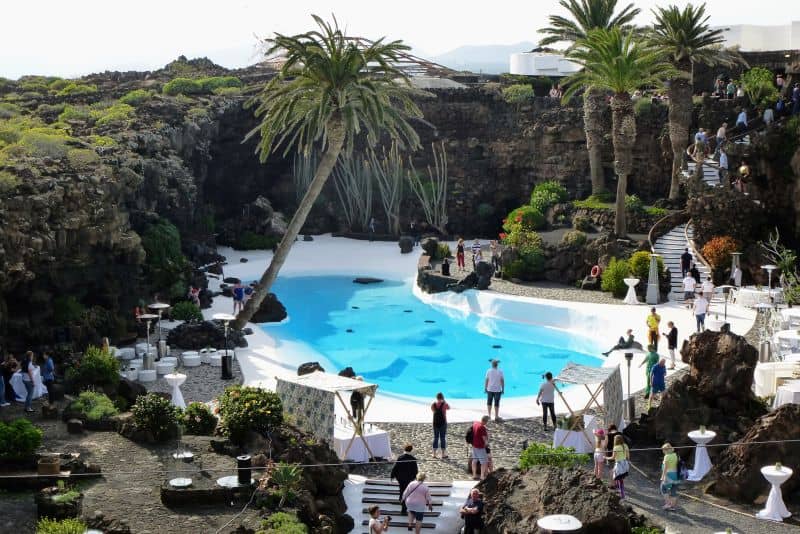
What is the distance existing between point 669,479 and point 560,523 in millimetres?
3831

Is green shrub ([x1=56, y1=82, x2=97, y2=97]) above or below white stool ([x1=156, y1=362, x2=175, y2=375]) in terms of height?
above

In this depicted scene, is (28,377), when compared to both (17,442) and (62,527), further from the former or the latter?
(62,527)

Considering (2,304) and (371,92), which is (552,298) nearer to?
(371,92)

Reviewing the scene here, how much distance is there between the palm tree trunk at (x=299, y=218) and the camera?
2875cm

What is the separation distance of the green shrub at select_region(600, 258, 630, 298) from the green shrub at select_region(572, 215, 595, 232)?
13.8 feet

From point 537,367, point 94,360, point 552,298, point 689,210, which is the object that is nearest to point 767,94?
point 689,210

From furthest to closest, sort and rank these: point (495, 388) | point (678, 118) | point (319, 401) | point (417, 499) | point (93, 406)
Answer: point (678, 118), point (495, 388), point (93, 406), point (319, 401), point (417, 499)

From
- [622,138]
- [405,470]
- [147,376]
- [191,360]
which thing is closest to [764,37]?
[622,138]

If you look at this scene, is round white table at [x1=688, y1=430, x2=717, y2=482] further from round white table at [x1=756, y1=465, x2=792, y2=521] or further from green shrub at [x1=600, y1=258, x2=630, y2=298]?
green shrub at [x1=600, y1=258, x2=630, y2=298]

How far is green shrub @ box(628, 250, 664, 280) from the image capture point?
34250 millimetres

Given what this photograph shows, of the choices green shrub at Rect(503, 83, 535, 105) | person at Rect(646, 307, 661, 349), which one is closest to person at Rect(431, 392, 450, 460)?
person at Rect(646, 307, 661, 349)

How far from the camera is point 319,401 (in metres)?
21.0

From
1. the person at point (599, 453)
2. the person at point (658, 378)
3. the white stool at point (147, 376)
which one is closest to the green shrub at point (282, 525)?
the person at point (599, 453)

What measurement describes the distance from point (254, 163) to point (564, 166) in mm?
12769
